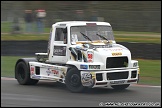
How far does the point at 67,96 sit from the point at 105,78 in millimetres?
1037

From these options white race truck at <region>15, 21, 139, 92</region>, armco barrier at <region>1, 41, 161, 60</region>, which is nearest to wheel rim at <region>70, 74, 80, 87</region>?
white race truck at <region>15, 21, 139, 92</region>

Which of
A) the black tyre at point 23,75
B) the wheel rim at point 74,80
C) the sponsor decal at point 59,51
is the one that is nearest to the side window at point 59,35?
the sponsor decal at point 59,51

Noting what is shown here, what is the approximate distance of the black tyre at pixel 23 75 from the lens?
12508 millimetres

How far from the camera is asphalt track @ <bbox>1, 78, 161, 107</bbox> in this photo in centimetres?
941

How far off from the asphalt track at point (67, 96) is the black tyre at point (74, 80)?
6.0 inches

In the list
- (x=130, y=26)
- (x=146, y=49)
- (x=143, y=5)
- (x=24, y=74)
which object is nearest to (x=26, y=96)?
(x=24, y=74)

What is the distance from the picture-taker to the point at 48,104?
9250 mm

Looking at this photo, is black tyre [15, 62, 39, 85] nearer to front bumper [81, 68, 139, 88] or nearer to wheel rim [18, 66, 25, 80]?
wheel rim [18, 66, 25, 80]

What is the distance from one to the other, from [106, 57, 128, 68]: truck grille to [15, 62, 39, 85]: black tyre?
277cm

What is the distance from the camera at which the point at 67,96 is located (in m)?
10.5

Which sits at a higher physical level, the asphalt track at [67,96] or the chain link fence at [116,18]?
the chain link fence at [116,18]

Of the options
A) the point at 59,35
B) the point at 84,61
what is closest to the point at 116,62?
the point at 84,61

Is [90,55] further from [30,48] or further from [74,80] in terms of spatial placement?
[30,48]

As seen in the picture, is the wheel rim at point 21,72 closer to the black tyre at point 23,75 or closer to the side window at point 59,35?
the black tyre at point 23,75
